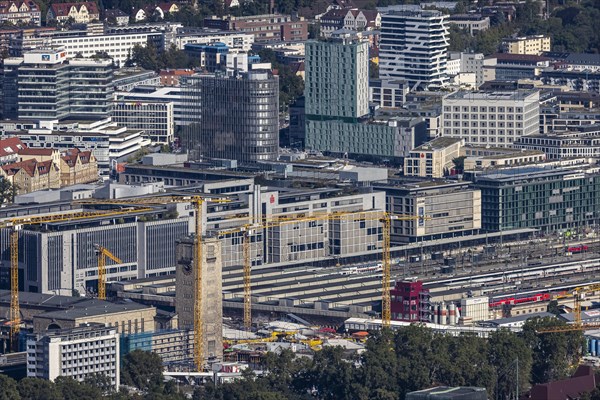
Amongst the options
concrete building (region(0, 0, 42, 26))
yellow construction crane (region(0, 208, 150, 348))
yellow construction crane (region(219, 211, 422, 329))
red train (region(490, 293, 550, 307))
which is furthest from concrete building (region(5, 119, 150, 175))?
concrete building (region(0, 0, 42, 26))

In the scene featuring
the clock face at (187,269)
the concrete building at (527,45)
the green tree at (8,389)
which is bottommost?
the green tree at (8,389)

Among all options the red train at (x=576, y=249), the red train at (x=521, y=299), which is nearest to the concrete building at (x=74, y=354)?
the red train at (x=521, y=299)

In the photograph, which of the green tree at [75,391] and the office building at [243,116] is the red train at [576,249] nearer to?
the office building at [243,116]

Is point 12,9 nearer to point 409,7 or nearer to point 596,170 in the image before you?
point 409,7

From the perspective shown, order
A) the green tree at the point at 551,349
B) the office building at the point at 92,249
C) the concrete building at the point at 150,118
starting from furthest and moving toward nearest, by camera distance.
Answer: the concrete building at the point at 150,118 < the office building at the point at 92,249 < the green tree at the point at 551,349

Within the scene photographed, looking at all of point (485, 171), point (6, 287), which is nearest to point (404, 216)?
point (485, 171)
